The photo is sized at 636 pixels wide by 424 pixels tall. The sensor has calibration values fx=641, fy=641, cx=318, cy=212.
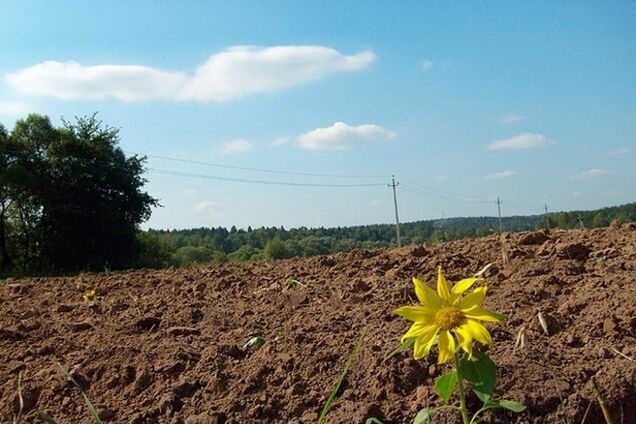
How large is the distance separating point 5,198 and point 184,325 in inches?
1007

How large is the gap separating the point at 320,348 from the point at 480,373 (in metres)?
0.96

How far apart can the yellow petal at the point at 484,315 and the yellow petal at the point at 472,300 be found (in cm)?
1

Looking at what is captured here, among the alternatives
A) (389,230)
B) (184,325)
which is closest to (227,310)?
(184,325)

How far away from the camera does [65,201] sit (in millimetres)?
25484

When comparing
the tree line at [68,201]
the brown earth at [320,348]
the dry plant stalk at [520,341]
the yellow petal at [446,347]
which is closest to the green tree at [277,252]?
the brown earth at [320,348]

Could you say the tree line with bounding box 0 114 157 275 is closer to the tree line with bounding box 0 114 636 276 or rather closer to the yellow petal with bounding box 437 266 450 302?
the tree line with bounding box 0 114 636 276

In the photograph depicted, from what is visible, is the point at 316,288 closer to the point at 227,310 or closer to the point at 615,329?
the point at 227,310

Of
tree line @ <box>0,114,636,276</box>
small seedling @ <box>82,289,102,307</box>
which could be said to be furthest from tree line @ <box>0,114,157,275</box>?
small seedling @ <box>82,289,102,307</box>

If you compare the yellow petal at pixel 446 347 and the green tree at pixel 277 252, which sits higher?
the green tree at pixel 277 252

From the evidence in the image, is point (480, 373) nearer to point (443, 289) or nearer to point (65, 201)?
point (443, 289)

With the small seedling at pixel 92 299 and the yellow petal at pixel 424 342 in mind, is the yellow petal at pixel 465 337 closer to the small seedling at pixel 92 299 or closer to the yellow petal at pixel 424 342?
the yellow petal at pixel 424 342

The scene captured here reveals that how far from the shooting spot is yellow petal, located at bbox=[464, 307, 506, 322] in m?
1.50

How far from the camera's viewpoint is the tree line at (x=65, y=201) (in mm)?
24922

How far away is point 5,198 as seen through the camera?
84.7 ft
